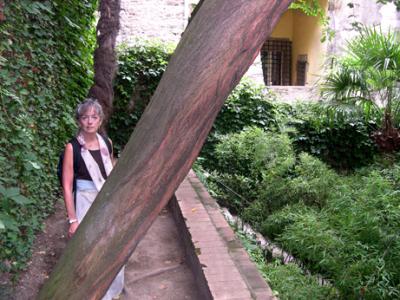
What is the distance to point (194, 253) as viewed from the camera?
319 cm

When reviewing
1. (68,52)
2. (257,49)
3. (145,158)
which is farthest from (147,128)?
(68,52)

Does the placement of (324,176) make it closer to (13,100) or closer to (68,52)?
(68,52)

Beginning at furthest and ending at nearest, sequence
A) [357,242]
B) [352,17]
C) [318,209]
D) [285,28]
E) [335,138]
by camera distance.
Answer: [285,28] < [352,17] < [335,138] < [318,209] < [357,242]

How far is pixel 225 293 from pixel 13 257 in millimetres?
1464

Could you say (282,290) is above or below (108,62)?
below

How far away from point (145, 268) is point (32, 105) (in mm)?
1683

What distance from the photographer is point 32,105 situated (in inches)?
141

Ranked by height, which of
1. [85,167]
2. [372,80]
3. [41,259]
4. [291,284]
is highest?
[372,80]

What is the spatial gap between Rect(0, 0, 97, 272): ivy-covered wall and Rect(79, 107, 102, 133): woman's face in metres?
0.42

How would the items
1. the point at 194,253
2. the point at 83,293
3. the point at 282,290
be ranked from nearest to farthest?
the point at 83,293, the point at 194,253, the point at 282,290

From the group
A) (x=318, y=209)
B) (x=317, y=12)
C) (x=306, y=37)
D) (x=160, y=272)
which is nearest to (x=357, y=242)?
(x=160, y=272)

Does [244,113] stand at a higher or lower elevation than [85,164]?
lower

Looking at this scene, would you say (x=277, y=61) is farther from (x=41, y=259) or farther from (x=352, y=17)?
(x=41, y=259)

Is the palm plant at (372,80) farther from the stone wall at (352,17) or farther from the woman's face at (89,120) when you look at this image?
the woman's face at (89,120)
